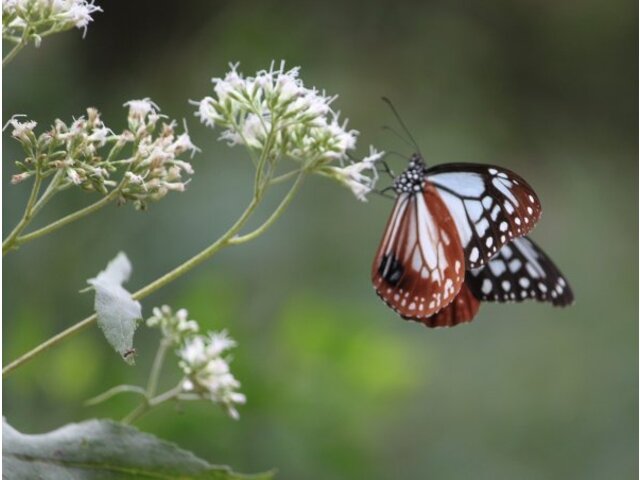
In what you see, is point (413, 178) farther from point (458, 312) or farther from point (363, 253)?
point (363, 253)

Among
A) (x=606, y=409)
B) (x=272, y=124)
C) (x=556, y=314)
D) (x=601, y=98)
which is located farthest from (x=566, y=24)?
(x=272, y=124)

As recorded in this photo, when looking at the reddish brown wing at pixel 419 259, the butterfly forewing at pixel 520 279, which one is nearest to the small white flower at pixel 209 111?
the reddish brown wing at pixel 419 259

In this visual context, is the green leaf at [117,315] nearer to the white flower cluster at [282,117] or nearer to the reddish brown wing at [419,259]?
the white flower cluster at [282,117]

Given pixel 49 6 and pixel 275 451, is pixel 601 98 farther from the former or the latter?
pixel 49 6

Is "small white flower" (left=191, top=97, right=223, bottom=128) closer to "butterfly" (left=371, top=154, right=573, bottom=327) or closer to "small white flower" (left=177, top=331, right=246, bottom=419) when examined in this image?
"small white flower" (left=177, top=331, right=246, bottom=419)

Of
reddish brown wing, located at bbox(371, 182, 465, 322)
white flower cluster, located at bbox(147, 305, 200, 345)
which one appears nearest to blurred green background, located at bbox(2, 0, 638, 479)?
white flower cluster, located at bbox(147, 305, 200, 345)

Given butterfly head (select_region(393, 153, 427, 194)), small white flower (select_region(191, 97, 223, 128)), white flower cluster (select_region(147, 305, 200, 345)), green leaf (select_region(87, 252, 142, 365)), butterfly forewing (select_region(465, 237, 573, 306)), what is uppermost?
butterfly head (select_region(393, 153, 427, 194))
